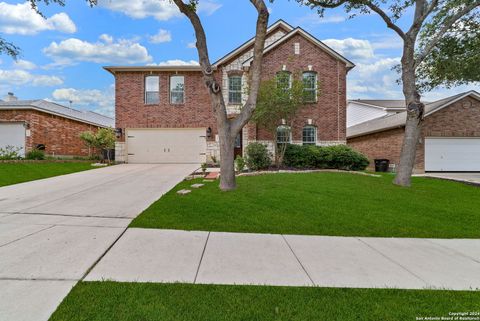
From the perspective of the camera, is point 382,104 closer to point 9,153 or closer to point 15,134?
point 9,153

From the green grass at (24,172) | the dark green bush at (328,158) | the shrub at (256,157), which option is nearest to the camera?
the green grass at (24,172)

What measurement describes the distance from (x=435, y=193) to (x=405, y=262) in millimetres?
6290

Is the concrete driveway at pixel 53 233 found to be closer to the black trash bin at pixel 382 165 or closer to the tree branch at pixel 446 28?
the tree branch at pixel 446 28

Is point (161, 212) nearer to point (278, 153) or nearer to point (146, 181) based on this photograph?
point (146, 181)

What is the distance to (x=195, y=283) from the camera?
2.76 meters

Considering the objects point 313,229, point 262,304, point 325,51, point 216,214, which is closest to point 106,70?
point 325,51

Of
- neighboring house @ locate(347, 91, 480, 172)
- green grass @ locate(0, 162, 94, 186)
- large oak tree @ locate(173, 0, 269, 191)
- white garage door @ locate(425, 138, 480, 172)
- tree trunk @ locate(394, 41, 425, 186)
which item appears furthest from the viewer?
white garage door @ locate(425, 138, 480, 172)

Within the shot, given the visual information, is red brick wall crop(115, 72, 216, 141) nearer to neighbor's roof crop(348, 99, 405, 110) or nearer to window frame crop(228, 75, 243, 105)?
window frame crop(228, 75, 243, 105)

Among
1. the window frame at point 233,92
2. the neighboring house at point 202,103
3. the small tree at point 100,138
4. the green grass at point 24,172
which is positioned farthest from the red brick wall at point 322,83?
the green grass at point 24,172

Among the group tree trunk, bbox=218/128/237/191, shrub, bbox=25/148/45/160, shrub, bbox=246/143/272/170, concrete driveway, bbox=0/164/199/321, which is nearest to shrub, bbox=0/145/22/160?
→ shrub, bbox=25/148/45/160

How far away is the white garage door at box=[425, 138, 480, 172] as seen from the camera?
14703 mm

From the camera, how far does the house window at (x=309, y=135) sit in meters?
15.1

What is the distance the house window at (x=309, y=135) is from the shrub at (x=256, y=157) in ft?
13.7

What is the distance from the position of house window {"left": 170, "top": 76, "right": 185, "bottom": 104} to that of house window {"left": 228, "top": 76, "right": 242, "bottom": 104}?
305cm
